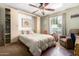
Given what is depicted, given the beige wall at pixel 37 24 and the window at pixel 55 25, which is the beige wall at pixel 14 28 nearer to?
the beige wall at pixel 37 24

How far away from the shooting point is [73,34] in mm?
1891

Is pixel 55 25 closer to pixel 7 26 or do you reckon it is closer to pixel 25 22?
pixel 25 22

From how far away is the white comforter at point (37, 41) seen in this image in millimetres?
1844

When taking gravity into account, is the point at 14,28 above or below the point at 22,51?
above

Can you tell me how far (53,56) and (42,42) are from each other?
348mm

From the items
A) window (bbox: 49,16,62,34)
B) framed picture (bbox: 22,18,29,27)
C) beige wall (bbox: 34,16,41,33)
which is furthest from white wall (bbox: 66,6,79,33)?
framed picture (bbox: 22,18,29,27)

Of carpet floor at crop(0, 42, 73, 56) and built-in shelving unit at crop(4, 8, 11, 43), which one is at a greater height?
built-in shelving unit at crop(4, 8, 11, 43)

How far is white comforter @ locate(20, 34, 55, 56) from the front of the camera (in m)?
1.84

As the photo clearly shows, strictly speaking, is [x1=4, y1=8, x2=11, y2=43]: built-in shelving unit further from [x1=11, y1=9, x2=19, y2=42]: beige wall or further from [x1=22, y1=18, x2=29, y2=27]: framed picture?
[x1=22, y1=18, x2=29, y2=27]: framed picture

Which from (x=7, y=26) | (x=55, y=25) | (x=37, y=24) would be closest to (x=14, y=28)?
(x=7, y=26)

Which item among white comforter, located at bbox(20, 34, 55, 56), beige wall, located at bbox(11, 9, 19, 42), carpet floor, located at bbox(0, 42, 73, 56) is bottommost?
carpet floor, located at bbox(0, 42, 73, 56)

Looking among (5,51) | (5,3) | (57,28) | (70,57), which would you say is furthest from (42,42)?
(5,3)

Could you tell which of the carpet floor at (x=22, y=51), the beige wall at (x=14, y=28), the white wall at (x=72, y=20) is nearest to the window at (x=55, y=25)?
the white wall at (x=72, y=20)

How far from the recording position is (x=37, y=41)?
184 centimetres
